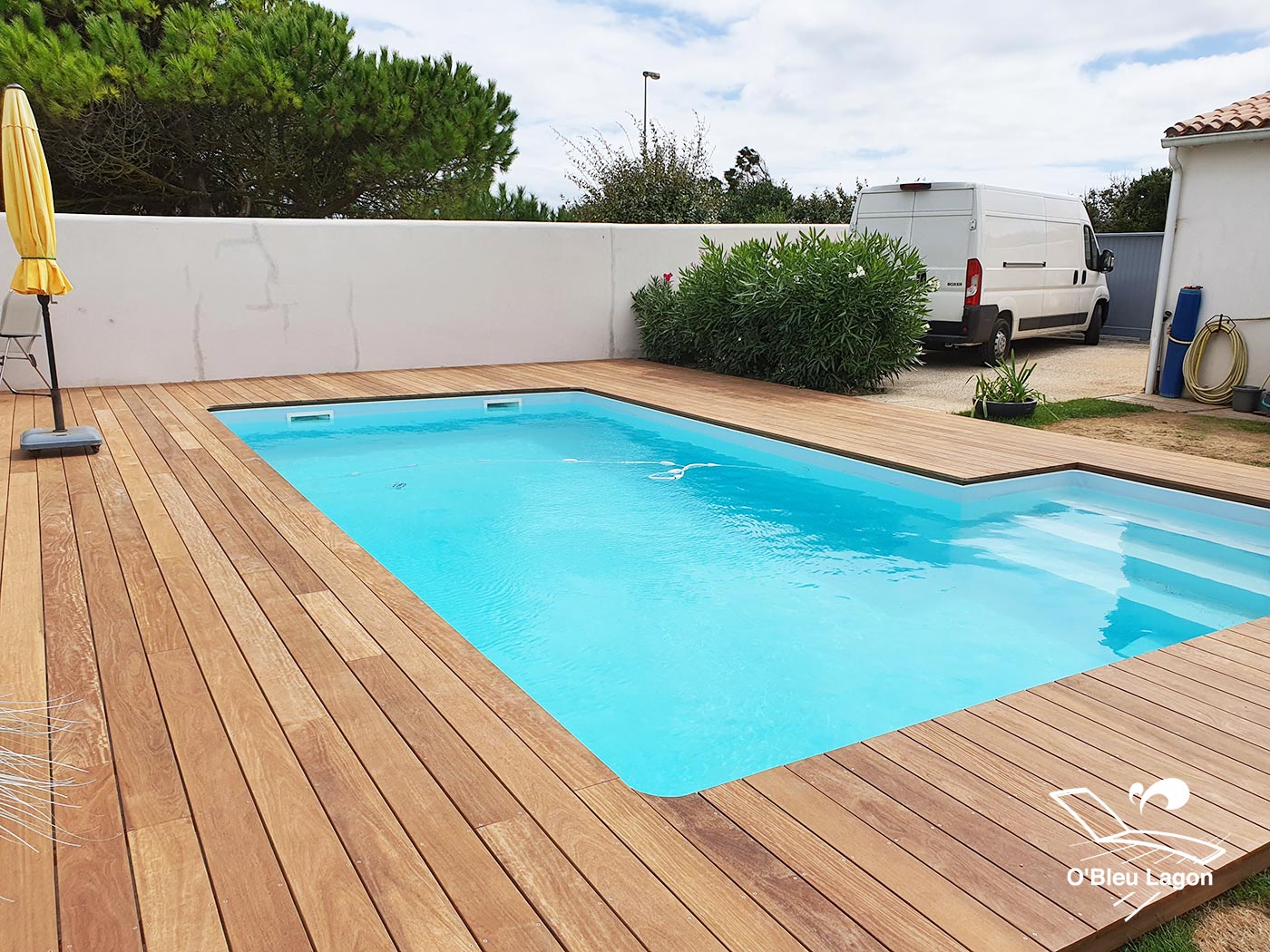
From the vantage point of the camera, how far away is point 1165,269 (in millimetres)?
8031

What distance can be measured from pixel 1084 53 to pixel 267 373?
9.32 meters

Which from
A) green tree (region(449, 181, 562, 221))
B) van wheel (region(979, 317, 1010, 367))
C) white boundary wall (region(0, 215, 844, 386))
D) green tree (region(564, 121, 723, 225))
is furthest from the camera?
green tree (region(564, 121, 723, 225))

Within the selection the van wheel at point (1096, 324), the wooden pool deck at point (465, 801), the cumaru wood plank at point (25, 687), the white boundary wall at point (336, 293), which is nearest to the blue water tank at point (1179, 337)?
the van wheel at point (1096, 324)

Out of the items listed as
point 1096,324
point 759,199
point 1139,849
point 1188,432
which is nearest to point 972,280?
point 1188,432

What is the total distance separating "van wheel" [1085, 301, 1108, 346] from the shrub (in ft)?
14.4

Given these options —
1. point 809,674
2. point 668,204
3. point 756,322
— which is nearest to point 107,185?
point 668,204

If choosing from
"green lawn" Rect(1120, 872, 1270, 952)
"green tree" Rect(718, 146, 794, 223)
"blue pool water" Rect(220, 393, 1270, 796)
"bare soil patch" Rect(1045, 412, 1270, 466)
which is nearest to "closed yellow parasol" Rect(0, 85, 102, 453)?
"blue pool water" Rect(220, 393, 1270, 796)

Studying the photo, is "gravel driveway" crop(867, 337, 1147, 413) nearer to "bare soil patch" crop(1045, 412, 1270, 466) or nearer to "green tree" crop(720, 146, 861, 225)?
"bare soil patch" crop(1045, 412, 1270, 466)

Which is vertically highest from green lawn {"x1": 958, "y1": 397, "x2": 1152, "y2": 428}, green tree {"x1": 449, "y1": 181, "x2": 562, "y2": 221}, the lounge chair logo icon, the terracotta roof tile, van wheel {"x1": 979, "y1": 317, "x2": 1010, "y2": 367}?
the terracotta roof tile

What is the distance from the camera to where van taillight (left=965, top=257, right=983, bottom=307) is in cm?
920

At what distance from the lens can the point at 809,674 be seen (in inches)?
136

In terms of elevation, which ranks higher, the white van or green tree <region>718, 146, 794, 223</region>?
green tree <region>718, 146, 794, 223</region>

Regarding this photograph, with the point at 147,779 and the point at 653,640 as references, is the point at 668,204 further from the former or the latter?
the point at 147,779

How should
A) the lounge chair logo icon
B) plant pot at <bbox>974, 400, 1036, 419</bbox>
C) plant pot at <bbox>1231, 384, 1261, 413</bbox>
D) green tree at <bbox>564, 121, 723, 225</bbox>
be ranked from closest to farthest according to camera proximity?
the lounge chair logo icon → plant pot at <bbox>974, 400, 1036, 419</bbox> → plant pot at <bbox>1231, 384, 1261, 413</bbox> → green tree at <bbox>564, 121, 723, 225</bbox>
